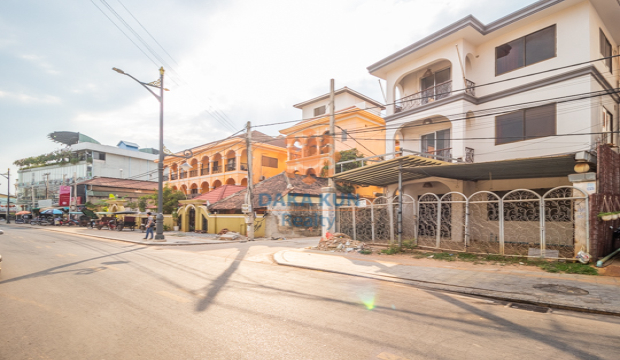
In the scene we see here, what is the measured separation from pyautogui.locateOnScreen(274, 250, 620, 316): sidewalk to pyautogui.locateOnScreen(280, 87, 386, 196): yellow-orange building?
1746cm

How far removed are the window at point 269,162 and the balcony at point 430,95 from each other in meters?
20.5

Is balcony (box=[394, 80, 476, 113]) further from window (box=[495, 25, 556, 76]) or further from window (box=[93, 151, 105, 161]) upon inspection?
window (box=[93, 151, 105, 161])

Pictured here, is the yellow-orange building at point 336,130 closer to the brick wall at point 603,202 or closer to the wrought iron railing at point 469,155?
the wrought iron railing at point 469,155

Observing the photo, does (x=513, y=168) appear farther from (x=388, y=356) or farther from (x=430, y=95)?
(x=388, y=356)

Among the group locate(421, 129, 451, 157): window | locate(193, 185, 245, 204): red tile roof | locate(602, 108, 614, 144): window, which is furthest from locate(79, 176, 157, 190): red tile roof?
locate(602, 108, 614, 144): window

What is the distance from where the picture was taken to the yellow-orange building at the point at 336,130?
28.2 m

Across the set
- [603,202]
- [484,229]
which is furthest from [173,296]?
[484,229]

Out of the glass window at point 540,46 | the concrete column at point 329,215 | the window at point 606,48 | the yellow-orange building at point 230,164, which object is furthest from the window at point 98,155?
the window at point 606,48

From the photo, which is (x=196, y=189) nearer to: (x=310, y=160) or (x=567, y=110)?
(x=310, y=160)

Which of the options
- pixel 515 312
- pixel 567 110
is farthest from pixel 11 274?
pixel 567 110

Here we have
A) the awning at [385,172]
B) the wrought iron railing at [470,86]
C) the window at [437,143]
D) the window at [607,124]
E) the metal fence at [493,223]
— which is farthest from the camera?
the window at [437,143]

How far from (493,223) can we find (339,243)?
22.2 ft

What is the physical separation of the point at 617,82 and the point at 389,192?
12063 millimetres

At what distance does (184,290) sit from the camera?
6.86 metres
